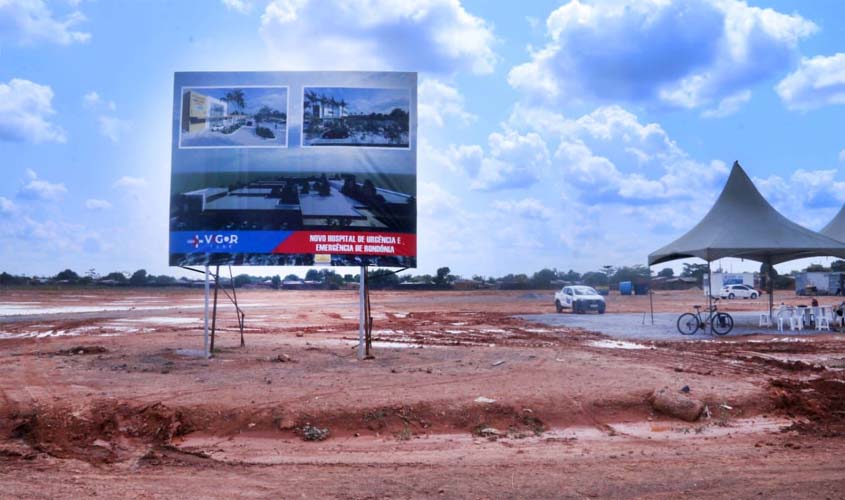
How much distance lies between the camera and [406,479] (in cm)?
683

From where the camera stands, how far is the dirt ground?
6695mm

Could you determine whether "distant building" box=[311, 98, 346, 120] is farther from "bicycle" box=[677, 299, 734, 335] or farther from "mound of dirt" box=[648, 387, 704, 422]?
"bicycle" box=[677, 299, 734, 335]

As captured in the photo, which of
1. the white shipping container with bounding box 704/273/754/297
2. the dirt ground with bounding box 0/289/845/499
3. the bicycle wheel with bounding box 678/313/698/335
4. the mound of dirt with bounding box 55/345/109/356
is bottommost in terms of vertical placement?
the dirt ground with bounding box 0/289/845/499

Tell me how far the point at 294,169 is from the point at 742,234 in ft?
63.1

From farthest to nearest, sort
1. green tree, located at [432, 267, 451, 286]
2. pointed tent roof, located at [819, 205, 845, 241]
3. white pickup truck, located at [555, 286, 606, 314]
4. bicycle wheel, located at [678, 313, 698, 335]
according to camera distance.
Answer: green tree, located at [432, 267, 451, 286] → white pickup truck, located at [555, 286, 606, 314] → pointed tent roof, located at [819, 205, 845, 241] → bicycle wheel, located at [678, 313, 698, 335]

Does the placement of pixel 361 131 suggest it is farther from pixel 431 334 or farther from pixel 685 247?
pixel 685 247

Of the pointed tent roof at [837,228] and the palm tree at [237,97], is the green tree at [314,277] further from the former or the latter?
the palm tree at [237,97]

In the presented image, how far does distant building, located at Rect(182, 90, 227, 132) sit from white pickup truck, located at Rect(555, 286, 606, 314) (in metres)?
28.0

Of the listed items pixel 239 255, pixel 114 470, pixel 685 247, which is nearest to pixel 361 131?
pixel 239 255

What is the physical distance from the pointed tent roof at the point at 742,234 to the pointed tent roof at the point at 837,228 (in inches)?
236

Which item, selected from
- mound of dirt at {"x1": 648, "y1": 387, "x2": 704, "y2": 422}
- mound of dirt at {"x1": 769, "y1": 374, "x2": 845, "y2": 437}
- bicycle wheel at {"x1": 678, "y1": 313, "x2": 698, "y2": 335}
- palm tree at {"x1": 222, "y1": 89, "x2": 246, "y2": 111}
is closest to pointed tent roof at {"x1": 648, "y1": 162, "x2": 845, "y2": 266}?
bicycle wheel at {"x1": 678, "y1": 313, "x2": 698, "y2": 335}

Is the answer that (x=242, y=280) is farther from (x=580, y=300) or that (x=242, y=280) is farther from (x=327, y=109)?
(x=327, y=109)

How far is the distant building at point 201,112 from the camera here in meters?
15.6

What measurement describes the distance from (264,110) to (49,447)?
29.7 feet
